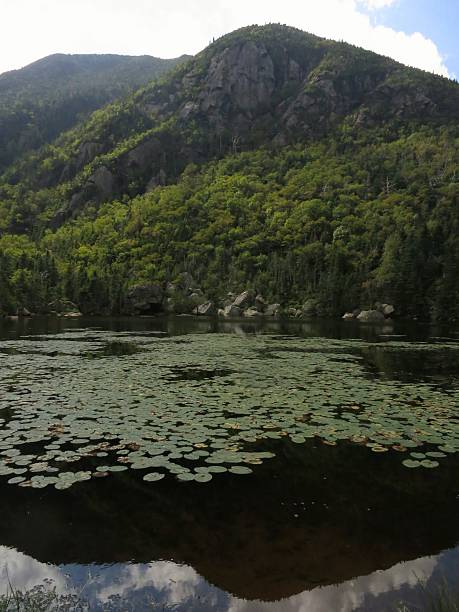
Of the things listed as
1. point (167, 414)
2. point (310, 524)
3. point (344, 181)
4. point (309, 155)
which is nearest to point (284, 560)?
point (310, 524)

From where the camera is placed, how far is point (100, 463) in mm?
9008

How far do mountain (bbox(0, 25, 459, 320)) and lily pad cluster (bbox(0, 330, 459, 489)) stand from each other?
56.0m

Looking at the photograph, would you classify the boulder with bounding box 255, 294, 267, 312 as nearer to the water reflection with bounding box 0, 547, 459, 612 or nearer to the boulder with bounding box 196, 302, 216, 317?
the boulder with bounding box 196, 302, 216, 317

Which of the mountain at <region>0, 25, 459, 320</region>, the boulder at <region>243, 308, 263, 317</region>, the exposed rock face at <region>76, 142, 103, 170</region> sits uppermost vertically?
the exposed rock face at <region>76, 142, 103, 170</region>

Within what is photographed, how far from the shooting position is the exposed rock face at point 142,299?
93.9m

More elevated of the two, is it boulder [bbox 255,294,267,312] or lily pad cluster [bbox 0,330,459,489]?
boulder [bbox 255,294,267,312]

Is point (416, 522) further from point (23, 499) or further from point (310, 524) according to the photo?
point (23, 499)

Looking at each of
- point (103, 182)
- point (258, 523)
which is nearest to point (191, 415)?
point (258, 523)

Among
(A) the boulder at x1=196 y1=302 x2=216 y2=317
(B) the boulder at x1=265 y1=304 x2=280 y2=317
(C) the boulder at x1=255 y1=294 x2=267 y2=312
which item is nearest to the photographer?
(B) the boulder at x1=265 y1=304 x2=280 y2=317

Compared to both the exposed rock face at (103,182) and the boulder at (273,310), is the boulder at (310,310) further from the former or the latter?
the exposed rock face at (103,182)

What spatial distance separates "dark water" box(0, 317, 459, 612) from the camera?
5270mm

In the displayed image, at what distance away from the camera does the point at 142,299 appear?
9462 centimetres

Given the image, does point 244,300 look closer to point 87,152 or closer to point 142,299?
point 142,299

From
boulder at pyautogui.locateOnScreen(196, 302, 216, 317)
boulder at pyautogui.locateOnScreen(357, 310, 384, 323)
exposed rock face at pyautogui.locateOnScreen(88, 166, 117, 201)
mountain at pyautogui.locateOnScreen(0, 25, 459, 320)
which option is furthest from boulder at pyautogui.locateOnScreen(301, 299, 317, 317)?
exposed rock face at pyautogui.locateOnScreen(88, 166, 117, 201)
